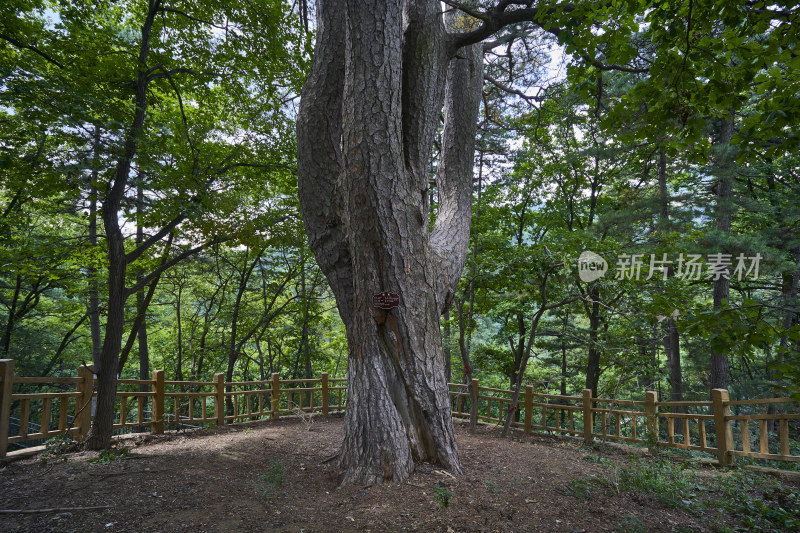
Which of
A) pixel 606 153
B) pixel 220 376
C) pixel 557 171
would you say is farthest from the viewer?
pixel 557 171

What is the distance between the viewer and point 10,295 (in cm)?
1221

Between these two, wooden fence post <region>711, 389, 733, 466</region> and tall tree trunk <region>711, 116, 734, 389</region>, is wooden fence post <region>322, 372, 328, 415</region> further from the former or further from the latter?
tall tree trunk <region>711, 116, 734, 389</region>

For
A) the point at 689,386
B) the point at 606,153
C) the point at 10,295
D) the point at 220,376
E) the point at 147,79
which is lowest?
the point at 689,386

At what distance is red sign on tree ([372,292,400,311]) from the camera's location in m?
3.81

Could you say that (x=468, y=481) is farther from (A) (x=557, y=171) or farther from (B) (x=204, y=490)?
(A) (x=557, y=171)

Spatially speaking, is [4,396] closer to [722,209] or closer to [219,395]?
[219,395]

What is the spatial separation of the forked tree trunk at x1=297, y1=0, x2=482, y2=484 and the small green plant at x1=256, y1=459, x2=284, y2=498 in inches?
26.5

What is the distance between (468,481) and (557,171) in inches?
Answer: 453

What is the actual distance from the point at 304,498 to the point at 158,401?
4.99 metres

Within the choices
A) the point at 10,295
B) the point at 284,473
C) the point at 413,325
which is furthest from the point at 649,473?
the point at 10,295

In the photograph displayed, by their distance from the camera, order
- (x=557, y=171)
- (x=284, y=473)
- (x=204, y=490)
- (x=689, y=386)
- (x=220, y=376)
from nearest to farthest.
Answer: (x=204, y=490), (x=284, y=473), (x=220, y=376), (x=557, y=171), (x=689, y=386)

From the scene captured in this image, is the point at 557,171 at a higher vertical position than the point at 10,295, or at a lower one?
higher

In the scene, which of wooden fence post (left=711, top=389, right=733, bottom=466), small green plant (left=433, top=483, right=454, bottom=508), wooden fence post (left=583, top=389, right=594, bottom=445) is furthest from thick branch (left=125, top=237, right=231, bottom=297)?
wooden fence post (left=711, top=389, right=733, bottom=466)

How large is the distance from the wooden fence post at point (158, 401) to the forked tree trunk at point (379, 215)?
474 cm
